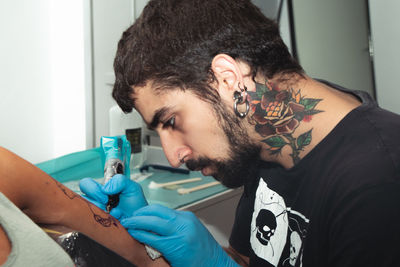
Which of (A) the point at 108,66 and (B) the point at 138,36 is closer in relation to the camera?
(B) the point at 138,36

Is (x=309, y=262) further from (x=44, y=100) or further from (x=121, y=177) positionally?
(x=44, y=100)

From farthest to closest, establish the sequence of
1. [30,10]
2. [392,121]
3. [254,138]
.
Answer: [30,10] → [254,138] → [392,121]

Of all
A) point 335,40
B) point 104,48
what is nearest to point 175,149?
point 104,48

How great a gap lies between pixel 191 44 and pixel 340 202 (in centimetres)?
46

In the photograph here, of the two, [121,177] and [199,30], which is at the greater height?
[199,30]

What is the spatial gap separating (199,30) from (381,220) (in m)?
0.53

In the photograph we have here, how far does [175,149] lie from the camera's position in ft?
2.54

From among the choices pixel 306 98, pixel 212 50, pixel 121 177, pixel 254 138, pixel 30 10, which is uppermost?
pixel 30 10

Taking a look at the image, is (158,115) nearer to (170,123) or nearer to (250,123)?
(170,123)

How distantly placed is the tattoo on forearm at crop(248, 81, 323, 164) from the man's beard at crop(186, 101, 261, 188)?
0.05m

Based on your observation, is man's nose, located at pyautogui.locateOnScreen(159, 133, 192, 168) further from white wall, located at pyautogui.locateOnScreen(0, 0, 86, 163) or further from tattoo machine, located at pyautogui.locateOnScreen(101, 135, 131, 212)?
white wall, located at pyautogui.locateOnScreen(0, 0, 86, 163)

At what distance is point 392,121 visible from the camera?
0.62 metres

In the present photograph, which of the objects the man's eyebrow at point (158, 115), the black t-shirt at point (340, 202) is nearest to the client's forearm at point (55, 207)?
the man's eyebrow at point (158, 115)

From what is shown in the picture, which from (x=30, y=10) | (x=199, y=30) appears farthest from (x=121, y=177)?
(x=30, y=10)
